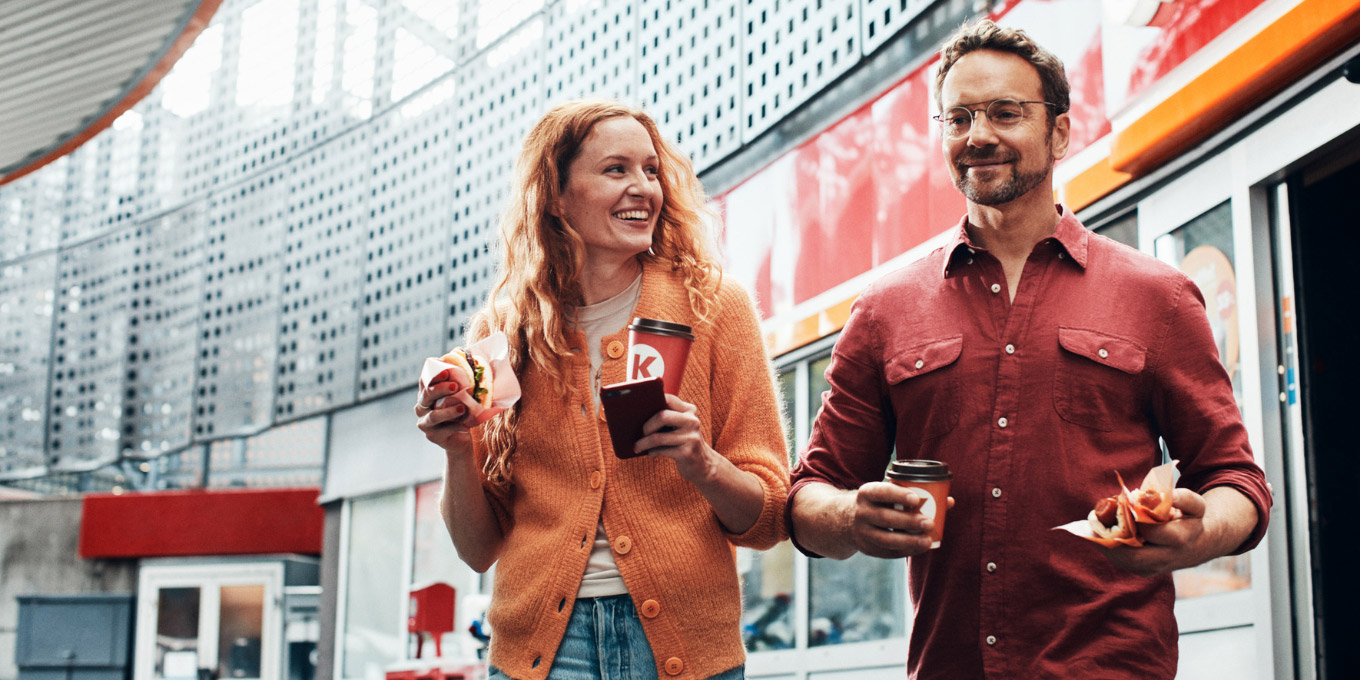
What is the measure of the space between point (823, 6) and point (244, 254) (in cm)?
948

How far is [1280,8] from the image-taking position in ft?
9.51

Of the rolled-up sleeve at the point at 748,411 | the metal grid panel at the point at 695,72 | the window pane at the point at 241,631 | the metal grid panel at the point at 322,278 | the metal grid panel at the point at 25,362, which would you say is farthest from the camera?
the metal grid panel at the point at 25,362

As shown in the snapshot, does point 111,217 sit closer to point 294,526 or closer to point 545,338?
point 294,526

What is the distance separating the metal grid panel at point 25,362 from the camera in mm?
16125

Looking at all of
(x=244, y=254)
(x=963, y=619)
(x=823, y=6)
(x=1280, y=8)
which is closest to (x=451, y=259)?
(x=244, y=254)

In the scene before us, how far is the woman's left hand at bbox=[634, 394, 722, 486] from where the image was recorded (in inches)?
67.3

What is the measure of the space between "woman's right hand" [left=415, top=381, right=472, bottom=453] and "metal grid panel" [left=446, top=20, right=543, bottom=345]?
818 centimetres

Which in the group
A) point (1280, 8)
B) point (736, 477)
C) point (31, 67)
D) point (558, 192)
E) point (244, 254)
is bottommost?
point (736, 477)

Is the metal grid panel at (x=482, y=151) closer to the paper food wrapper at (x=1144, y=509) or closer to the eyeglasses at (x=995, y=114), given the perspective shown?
the eyeglasses at (x=995, y=114)

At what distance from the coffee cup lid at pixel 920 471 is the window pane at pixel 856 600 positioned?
12.8 ft

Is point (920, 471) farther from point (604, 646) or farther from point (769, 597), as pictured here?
point (769, 597)

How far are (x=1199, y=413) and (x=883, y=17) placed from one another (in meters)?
4.20

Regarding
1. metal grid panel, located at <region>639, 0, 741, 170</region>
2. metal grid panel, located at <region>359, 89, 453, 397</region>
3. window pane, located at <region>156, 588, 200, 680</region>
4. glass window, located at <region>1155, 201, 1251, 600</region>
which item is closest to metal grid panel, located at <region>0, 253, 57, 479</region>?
window pane, located at <region>156, 588, 200, 680</region>

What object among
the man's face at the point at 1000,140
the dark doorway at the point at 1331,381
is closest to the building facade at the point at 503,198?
the dark doorway at the point at 1331,381
